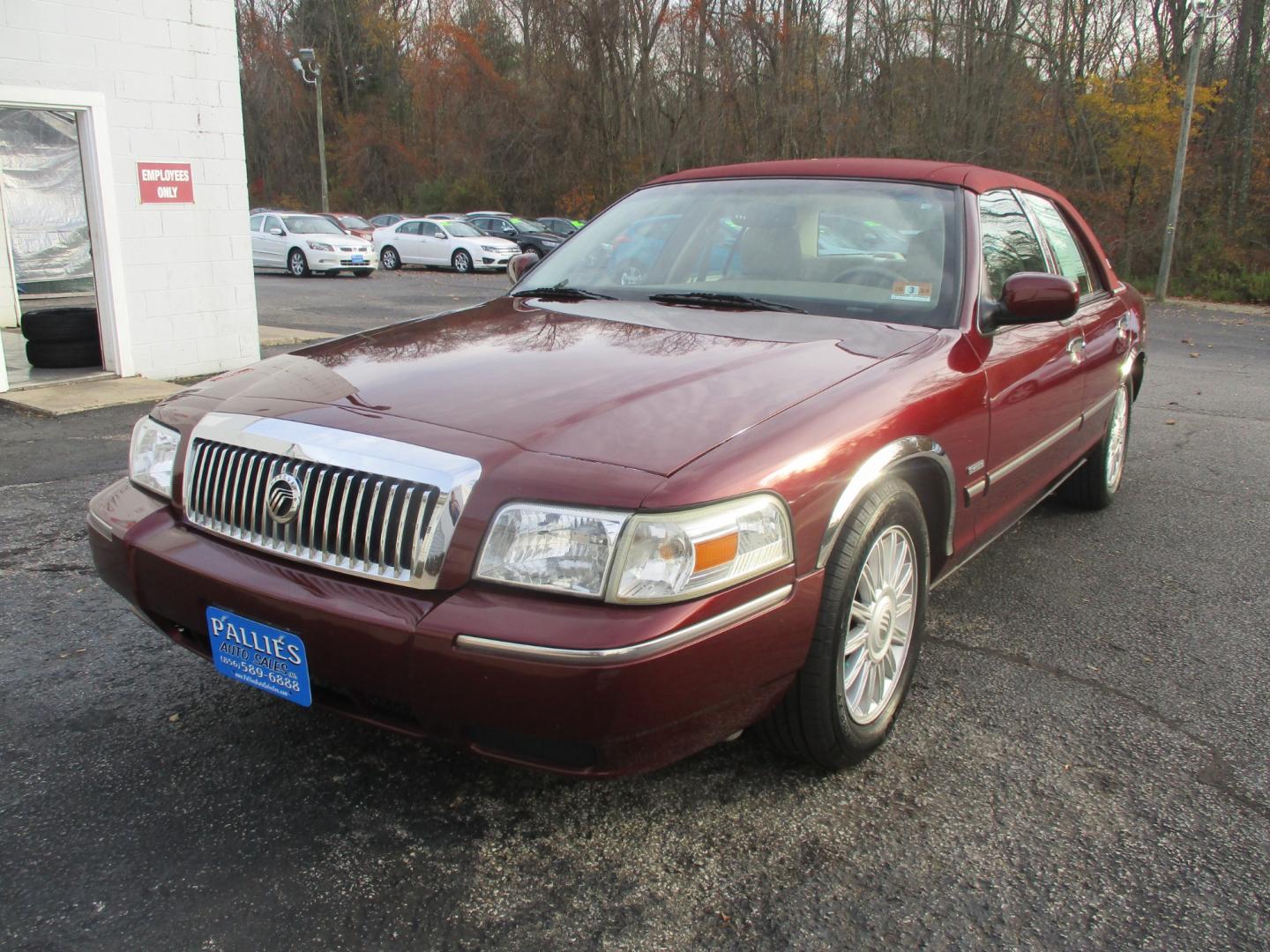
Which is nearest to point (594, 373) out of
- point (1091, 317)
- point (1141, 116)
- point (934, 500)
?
point (934, 500)

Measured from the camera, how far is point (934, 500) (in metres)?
2.99

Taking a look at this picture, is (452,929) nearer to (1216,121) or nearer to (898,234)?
(898,234)

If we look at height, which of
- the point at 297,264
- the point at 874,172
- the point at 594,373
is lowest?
the point at 297,264

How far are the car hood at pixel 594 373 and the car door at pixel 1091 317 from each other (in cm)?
159

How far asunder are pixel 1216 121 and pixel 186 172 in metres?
22.8

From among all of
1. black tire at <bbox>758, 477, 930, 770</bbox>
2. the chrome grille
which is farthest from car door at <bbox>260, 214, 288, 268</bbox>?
black tire at <bbox>758, 477, 930, 770</bbox>

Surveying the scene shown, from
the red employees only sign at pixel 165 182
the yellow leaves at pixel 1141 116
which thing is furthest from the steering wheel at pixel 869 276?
the yellow leaves at pixel 1141 116

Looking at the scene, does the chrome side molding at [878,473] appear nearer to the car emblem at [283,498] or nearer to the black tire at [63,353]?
the car emblem at [283,498]

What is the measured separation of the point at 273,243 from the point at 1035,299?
22.3m

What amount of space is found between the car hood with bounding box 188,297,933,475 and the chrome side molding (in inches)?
9.1

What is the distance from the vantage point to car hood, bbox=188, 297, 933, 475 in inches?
89.5

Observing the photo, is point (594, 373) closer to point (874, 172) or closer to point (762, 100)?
point (874, 172)

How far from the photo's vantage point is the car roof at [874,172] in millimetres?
3668

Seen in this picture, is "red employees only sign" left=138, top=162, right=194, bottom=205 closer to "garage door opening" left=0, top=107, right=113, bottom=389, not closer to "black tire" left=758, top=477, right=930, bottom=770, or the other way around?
"garage door opening" left=0, top=107, right=113, bottom=389
